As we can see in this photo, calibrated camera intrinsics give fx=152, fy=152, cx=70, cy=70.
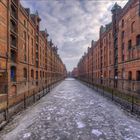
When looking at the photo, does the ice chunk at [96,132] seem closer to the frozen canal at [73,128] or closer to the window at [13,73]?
the frozen canal at [73,128]

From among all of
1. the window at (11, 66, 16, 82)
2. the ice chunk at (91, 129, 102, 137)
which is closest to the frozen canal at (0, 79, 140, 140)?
the ice chunk at (91, 129, 102, 137)

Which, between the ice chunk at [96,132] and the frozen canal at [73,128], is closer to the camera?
the frozen canal at [73,128]

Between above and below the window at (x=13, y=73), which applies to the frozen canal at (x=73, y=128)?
below

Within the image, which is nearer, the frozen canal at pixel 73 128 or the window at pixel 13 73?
the frozen canal at pixel 73 128

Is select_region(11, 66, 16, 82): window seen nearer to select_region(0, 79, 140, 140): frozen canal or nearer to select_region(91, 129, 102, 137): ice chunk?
select_region(0, 79, 140, 140): frozen canal

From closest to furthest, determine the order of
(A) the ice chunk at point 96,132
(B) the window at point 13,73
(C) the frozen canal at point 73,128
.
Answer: (C) the frozen canal at point 73,128 → (A) the ice chunk at point 96,132 → (B) the window at point 13,73

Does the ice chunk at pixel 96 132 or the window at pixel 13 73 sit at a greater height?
the window at pixel 13 73

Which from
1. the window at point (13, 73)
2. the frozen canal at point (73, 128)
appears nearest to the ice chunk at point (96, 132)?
the frozen canal at point (73, 128)

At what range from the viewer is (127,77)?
22750 mm

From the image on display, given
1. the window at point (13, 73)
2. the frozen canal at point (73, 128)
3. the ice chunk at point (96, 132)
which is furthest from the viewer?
the window at point (13, 73)

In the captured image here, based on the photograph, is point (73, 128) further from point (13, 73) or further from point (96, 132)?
point (13, 73)

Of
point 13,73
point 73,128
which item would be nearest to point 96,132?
point 73,128

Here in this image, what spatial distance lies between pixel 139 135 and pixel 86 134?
9.03 feet

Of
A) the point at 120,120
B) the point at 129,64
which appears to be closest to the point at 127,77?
the point at 129,64
